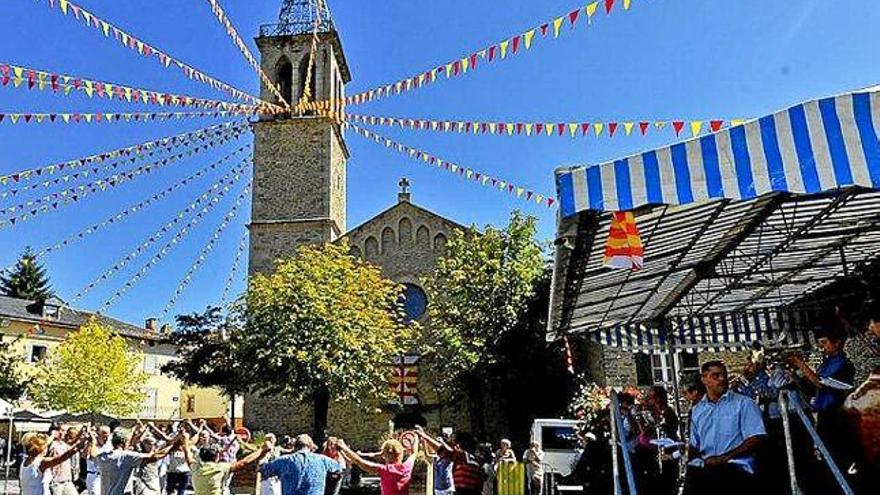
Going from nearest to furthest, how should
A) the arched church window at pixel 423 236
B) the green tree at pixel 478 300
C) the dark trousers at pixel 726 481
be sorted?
the dark trousers at pixel 726 481, the green tree at pixel 478 300, the arched church window at pixel 423 236

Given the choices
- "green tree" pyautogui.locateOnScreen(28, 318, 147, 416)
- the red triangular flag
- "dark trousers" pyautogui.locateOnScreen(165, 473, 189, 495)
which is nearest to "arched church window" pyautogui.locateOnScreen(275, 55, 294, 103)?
"green tree" pyautogui.locateOnScreen(28, 318, 147, 416)

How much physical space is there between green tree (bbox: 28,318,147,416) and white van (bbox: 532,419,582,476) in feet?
87.8

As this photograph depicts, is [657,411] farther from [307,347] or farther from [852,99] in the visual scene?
[307,347]

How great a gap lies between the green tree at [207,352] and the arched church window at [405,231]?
26.7 feet

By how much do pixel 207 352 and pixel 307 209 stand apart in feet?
24.1

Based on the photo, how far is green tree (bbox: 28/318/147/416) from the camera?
3569 cm

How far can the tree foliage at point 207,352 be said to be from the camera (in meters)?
27.3

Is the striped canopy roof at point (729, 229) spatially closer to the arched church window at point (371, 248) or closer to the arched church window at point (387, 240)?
the arched church window at point (387, 240)

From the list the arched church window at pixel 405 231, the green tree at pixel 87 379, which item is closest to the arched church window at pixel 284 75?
the arched church window at pixel 405 231

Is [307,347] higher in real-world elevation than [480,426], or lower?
higher

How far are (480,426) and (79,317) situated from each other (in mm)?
33611

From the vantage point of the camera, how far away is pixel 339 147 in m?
35.1

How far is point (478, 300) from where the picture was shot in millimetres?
27453

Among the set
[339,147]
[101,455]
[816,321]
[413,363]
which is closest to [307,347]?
[413,363]
